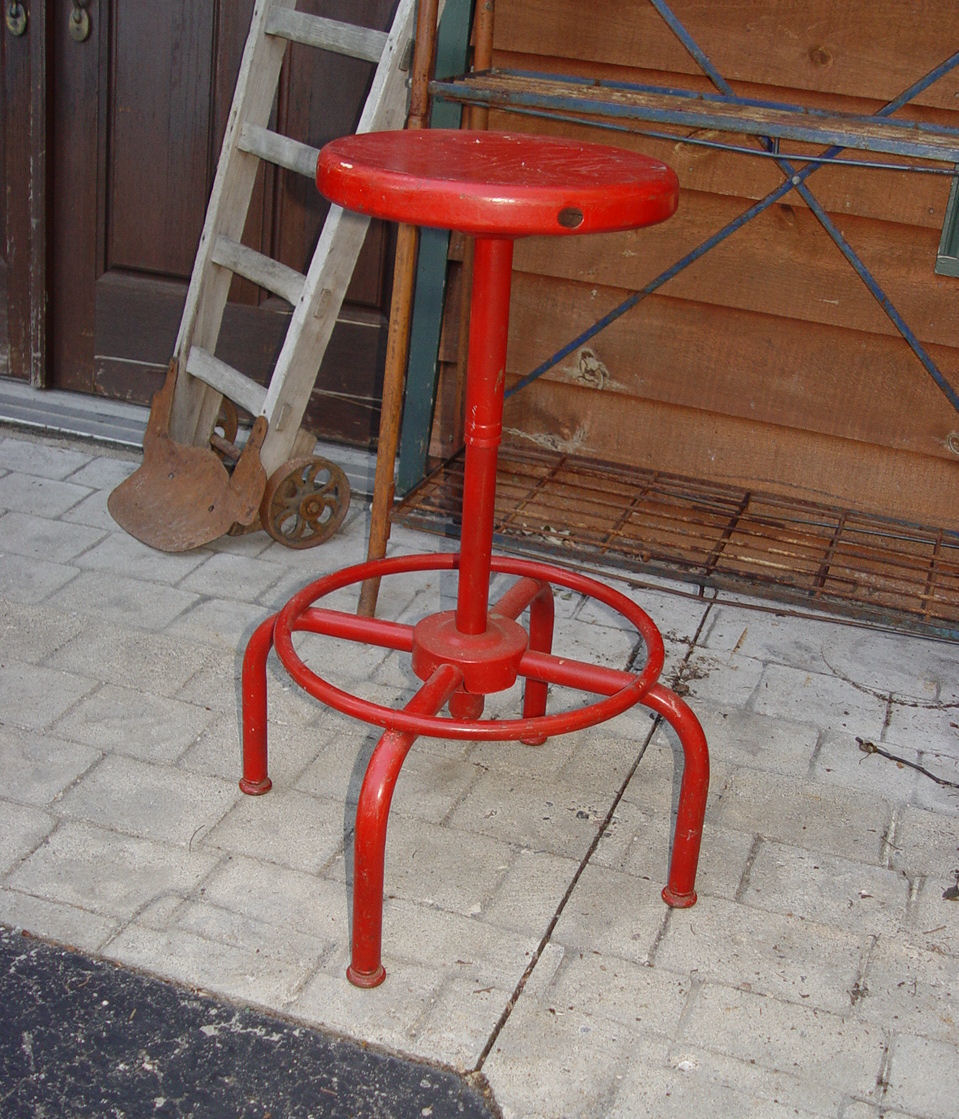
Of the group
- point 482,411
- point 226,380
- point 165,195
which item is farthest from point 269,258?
point 482,411

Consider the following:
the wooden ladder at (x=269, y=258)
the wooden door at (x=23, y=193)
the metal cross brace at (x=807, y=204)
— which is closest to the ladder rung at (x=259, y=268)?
the wooden ladder at (x=269, y=258)

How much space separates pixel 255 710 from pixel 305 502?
119 centimetres

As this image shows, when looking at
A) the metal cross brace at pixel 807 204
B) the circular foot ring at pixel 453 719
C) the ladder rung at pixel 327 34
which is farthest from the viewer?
the ladder rung at pixel 327 34

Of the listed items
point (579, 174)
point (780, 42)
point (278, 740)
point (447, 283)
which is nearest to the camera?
point (579, 174)

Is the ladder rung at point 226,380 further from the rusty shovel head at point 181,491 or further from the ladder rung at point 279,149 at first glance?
the ladder rung at point 279,149

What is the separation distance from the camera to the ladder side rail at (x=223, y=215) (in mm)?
3564

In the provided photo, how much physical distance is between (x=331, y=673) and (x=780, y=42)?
2.07m

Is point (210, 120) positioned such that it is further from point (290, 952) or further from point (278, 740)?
point (290, 952)

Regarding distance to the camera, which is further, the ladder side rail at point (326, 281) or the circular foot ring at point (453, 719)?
the ladder side rail at point (326, 281)

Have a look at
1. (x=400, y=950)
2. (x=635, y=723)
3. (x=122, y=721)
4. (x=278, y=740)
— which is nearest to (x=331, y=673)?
(x=278, y=740)

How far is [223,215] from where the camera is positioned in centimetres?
367

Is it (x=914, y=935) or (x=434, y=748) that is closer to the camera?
(x=914, y=935)

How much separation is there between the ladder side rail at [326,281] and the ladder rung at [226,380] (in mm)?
79

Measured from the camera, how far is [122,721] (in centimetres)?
284
